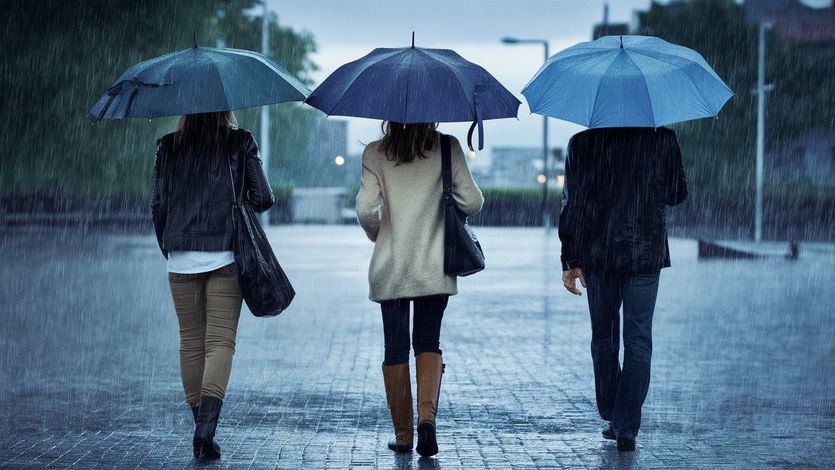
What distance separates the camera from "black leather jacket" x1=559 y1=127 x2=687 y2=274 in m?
5.75

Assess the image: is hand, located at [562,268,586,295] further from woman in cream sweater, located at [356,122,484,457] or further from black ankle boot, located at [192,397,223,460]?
black ankle boot, located at [192,397,223,460]

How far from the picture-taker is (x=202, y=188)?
555 cm

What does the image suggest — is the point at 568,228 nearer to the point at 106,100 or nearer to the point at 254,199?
the point at 254,199

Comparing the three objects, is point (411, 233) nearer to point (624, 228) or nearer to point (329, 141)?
point (624, 228)

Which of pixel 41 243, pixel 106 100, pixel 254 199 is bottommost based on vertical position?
pixel 41 243

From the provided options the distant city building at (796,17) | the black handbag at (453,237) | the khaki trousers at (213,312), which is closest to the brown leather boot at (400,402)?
the black handbag at (453,237)

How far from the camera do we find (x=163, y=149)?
564cm

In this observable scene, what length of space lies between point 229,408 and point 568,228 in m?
2.34

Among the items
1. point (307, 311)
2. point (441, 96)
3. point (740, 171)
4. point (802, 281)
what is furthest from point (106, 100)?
point (740, 171)

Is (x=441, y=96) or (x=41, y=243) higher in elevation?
(x=441, y=96)

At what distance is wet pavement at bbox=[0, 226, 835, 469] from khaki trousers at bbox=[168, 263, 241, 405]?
36 centimetres

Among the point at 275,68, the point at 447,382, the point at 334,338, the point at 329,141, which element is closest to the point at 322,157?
the point at 329,141

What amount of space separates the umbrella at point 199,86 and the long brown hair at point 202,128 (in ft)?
0.51

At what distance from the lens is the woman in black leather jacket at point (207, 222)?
5.53 m
